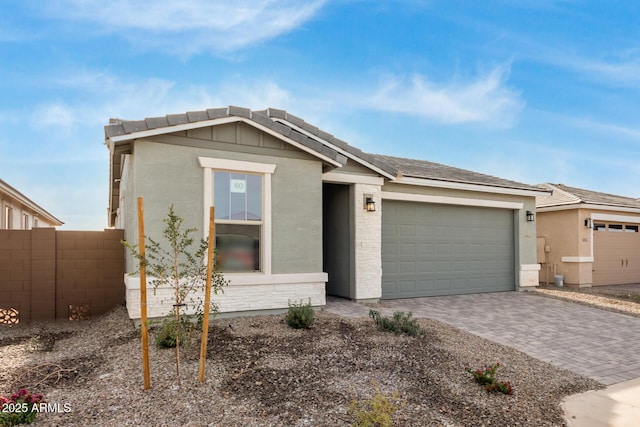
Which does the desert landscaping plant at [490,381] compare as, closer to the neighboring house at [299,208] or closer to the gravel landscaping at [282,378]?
the gravel landscaping at [282,378]

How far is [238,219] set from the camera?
7.11 m

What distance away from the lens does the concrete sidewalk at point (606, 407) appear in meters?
4.04

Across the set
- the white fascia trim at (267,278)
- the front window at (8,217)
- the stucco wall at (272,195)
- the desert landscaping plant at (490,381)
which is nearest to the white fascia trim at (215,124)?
the stucco wall at (272,195)

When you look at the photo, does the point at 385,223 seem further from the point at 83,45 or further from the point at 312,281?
the point at 83,45

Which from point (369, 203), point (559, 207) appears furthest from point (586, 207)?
point (369, 203)

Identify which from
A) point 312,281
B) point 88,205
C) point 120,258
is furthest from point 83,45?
point 88,205

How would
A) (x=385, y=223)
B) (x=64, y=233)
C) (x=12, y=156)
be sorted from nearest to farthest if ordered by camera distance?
(x=64, y=233)
(x=385, y=223)
(x=12, y=156)

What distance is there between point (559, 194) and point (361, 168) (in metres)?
9.77

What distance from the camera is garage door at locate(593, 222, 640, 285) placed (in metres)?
14.9

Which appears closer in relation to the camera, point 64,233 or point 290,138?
point 290,138

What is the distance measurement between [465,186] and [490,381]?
7349 mm

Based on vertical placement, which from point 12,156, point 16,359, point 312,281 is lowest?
point 16,359

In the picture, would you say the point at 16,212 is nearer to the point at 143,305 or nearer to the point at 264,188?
the point at 264,188

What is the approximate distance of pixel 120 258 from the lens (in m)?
8.31
